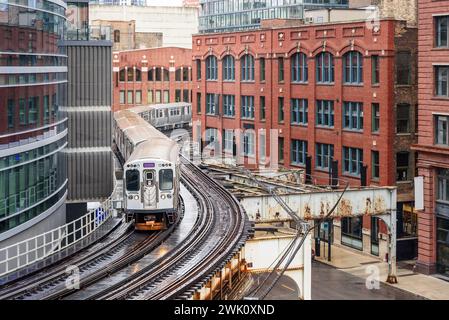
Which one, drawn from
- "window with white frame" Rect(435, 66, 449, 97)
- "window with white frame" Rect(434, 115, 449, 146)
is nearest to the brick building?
"window with white frame" Rect(434, 115, 449, 146)

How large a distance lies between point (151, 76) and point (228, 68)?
35.6m

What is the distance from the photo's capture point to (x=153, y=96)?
337 feet

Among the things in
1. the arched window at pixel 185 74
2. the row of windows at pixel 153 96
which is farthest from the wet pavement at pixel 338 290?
the arched window at pixel 185 74

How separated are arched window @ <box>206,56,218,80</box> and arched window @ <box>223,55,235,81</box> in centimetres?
150

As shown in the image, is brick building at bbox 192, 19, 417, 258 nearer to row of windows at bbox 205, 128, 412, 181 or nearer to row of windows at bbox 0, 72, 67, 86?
row of windows at bbox 205, 128, 412, 181

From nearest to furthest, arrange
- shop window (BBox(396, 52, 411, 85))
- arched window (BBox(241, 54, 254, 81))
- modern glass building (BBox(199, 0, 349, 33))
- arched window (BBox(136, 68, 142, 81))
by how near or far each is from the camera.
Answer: shop window (BBox(396, 52, 411, 85)) < arched window (BBox(241, 54, 254, 81)) < modern glass building (BBox(199, 0, 349, 33)) < arched window (BBox(136, 68, 142, 81))

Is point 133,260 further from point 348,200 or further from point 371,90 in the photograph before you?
point 371,90

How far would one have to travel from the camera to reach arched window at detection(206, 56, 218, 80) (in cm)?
7044

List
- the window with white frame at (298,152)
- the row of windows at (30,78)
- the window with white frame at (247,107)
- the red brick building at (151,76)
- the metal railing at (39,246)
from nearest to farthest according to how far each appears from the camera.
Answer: the metal railing at (39,246), the row of windows at (30,78), the window with white frame at (298,152), the window with white frame at (247,107), the red brick building at (151,76)

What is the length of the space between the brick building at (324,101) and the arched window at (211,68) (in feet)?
0.29

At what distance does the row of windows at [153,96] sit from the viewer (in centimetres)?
10031

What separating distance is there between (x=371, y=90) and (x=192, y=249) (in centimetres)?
2643

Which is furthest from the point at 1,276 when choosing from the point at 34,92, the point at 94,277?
the point at 34,92

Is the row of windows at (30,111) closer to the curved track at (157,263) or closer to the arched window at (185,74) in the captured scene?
the curved track at (157,263)
